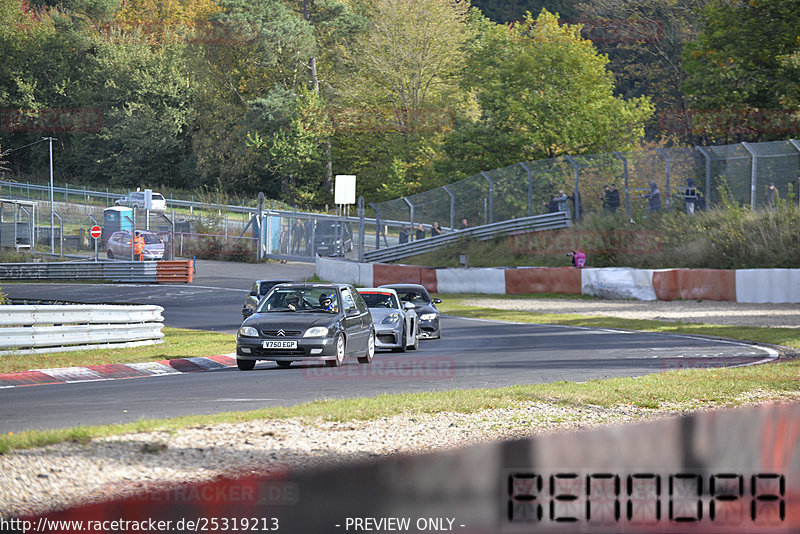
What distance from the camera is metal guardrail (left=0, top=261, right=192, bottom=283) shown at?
147 ft

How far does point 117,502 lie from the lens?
6.67 m

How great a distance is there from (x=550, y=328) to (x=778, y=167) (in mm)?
11738

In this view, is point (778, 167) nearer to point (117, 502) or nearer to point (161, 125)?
point (117, 502)

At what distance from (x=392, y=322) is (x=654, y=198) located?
1869 centimetres

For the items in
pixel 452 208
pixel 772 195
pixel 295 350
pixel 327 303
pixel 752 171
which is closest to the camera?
pixel 295 350

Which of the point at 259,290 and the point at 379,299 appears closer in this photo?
the point at 379,299

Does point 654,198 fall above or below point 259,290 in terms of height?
above

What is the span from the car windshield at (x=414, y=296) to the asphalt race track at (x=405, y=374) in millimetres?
1021

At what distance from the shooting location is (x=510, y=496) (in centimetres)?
676

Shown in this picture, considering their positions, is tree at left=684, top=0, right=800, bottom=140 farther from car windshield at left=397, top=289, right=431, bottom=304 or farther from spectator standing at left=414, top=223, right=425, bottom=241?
car windshield at left=397, top=289, right=431, bottom=304

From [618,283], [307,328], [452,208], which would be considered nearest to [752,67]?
[452,208]

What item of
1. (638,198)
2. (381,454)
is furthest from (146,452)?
(638,198)
